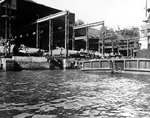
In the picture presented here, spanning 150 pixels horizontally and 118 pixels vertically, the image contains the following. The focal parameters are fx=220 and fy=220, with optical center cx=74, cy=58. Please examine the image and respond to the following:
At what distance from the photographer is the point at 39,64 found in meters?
37.9

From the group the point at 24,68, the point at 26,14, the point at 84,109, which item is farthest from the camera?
the point at 26,14

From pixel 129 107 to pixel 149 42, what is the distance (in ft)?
142

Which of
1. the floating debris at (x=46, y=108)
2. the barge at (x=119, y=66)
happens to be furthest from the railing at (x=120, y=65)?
the floating debris at (x=46, y=108)

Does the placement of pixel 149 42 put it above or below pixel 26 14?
below

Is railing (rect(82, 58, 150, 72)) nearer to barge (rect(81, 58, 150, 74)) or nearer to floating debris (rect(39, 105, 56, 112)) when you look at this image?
barge (rect(81, 58, 150, 74))

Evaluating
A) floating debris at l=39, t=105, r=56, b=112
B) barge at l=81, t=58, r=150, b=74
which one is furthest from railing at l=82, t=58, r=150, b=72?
floating debris at l=39, t=105, r=56, b=112

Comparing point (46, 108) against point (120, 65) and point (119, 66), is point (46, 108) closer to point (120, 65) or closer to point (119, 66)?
point (120, 65)

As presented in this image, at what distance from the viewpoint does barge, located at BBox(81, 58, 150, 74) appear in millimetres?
26973

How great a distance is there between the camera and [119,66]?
101 ft

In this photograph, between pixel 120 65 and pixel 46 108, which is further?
pixel 120 65

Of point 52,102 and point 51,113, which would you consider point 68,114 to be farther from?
point 52,102

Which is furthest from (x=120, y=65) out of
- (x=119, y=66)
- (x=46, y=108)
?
(x=46, y=108)

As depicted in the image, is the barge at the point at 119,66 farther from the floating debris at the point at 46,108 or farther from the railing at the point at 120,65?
the floating debris at the point at 46,108

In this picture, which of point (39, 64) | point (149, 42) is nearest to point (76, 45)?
point (149, 42)
